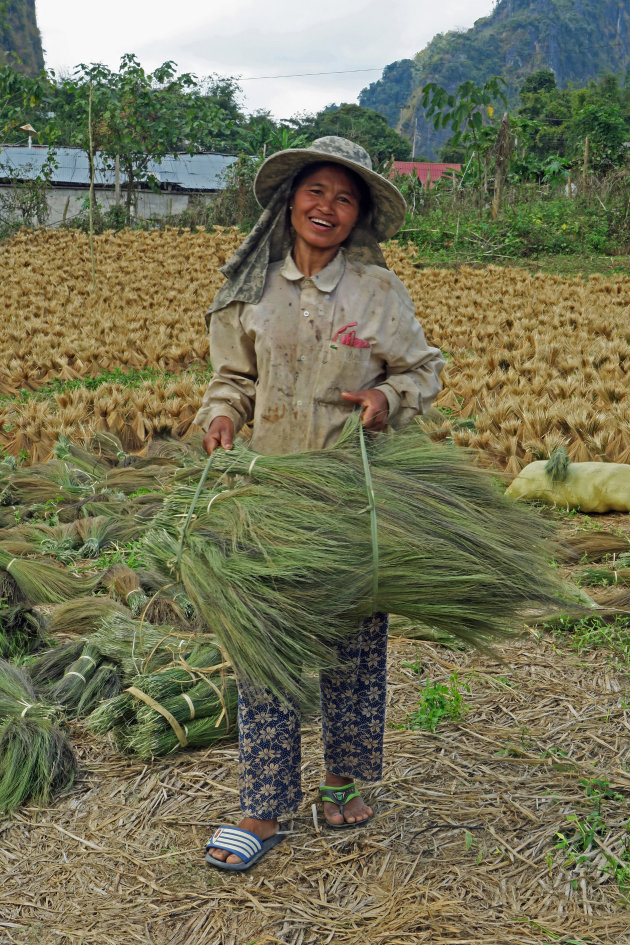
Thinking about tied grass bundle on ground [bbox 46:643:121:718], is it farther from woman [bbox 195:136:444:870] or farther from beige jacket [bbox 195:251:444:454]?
beige jacket [bbox 195:251:444:454]

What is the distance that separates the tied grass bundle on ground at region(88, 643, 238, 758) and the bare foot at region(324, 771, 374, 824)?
0.49 m

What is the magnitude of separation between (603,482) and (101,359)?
626 centimetres

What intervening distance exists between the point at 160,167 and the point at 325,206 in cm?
2934

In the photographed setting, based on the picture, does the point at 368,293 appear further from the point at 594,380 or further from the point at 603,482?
the point at 594,380

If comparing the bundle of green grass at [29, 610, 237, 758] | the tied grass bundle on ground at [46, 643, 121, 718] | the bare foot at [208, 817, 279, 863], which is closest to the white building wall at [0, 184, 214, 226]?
the bundle of green grass at [29, 610, 237, 758]

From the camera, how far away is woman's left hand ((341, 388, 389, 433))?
7.80ft

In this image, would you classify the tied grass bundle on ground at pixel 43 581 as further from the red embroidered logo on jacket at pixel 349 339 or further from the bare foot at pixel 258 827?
the red embroidered logo on jacket at pixel 349 339

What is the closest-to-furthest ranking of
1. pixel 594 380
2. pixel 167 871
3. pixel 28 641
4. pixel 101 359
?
pixel 167 871 < pixel 28 641 < pixel 594 380 < pixel 101 359

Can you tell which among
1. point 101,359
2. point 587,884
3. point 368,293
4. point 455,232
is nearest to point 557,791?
point 587,884

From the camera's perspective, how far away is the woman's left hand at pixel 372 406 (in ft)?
7.80

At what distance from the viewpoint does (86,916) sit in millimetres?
2209

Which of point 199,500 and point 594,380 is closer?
point 199,500

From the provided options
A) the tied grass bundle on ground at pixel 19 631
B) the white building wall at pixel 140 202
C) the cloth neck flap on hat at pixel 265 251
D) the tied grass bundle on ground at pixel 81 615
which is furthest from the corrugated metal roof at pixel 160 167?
the cloth neck flap on hat at pixel 265 251

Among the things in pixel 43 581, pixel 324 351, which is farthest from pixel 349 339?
pixel 43 581
